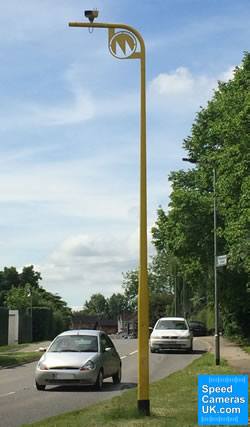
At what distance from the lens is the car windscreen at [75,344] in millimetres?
17625

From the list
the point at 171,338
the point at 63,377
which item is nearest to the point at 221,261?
the point at 63,377

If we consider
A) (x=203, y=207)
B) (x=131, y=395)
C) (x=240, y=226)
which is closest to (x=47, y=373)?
(x=131, y=395)

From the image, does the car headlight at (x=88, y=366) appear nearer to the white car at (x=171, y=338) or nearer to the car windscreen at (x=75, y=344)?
the car windscreen at (x=75, y=344)

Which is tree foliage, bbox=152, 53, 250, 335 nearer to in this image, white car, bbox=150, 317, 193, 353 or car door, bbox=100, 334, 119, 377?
white car, bbox=150, 317, 193, 353

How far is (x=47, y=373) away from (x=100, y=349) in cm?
167

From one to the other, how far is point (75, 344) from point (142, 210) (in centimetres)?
748

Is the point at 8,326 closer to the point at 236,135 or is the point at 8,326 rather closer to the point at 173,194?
the point at 173,194

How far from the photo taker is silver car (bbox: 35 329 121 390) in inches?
650

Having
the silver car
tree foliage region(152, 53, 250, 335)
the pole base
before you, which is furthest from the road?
tree foliage region(152, 53, 250, 335)

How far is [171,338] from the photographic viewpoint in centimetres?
3203

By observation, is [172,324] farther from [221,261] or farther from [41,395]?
[41,395]

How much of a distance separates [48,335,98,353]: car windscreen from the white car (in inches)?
565

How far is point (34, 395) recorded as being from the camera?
16016 millimetres

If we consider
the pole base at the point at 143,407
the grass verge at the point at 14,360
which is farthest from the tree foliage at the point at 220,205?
the pole base at the point at 143,407
